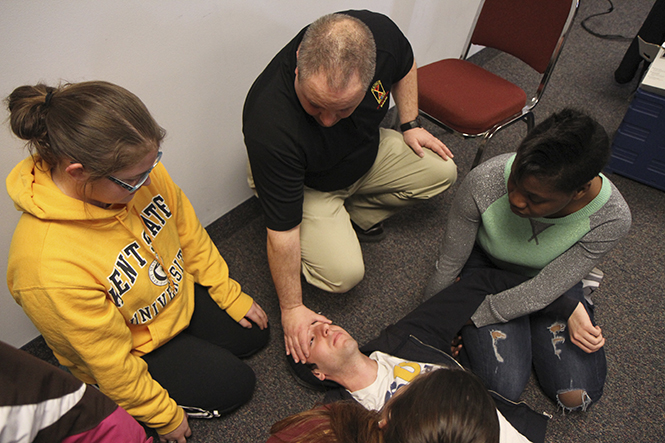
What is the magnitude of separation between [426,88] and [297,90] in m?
0.92

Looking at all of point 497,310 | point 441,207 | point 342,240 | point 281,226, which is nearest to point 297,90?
point 281,226

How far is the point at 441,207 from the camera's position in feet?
7.36

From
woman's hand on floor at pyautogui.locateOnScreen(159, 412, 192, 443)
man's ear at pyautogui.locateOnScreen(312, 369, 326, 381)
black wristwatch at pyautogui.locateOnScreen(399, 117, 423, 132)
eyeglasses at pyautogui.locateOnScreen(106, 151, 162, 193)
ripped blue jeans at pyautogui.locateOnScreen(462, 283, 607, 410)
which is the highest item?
eyeglasses at pyautogui.locateOnScreen(106, 151, 162, 193)

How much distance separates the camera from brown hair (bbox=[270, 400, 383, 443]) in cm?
85

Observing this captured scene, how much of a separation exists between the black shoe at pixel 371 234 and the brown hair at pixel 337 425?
1.16 metres

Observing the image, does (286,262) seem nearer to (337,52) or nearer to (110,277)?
(110,277)

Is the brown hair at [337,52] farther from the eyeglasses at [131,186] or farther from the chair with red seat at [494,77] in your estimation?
the chair with red seat at [494,77]

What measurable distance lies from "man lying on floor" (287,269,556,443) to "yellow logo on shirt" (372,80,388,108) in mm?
720

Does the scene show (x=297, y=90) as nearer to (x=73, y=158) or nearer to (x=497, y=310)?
(x=73, y=158)

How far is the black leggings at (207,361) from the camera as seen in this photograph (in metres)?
1.39

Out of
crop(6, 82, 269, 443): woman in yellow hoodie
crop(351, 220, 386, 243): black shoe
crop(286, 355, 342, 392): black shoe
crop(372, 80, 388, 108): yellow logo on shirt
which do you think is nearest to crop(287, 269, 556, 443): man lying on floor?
crop(286, 355, 342, 392): black shoe

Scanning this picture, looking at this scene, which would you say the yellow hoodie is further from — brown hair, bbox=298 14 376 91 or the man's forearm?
brown hair, bbox=298 14 376 91

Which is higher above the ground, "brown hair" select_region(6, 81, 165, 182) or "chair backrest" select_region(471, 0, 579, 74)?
"chair backrest" select_region(471, 0, 579, 74)

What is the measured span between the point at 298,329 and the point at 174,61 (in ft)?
3.15
